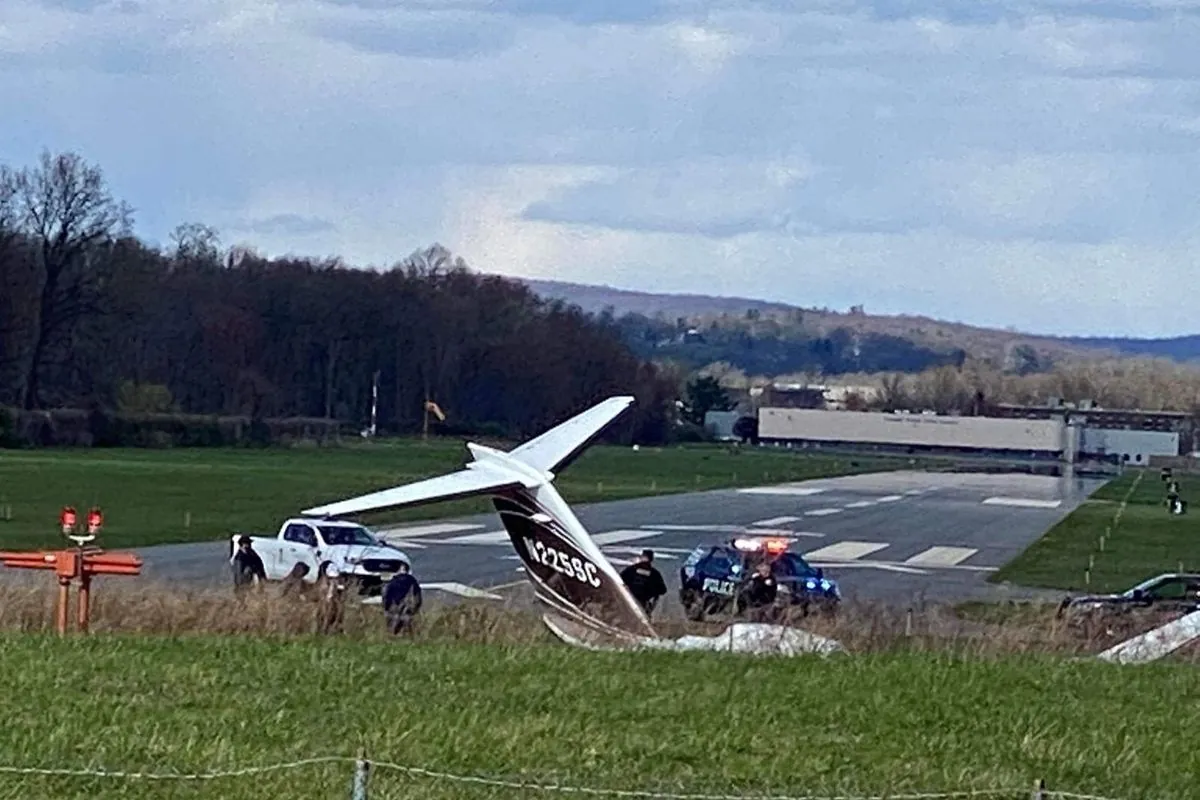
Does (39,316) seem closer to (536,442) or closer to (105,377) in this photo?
(105,377)

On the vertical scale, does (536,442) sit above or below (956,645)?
above

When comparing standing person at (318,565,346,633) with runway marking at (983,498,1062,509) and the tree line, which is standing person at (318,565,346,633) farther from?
the tree line

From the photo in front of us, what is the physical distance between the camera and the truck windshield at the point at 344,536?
42.4 metres

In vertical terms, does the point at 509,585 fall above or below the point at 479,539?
above

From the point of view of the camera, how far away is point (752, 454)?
16875 cm

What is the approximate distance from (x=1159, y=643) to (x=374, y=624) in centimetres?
836

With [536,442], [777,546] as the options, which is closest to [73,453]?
[777,546]

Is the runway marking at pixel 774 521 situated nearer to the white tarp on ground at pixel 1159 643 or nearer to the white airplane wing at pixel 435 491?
the white airplane wing at pixel 435 491

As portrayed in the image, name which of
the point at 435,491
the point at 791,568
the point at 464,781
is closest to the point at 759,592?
the point at 791,568

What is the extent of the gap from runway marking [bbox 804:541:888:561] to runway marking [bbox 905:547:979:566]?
4.53ft

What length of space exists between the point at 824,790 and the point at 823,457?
6497 inches

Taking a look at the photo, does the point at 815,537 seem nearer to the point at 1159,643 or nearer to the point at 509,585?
the point at 509,585

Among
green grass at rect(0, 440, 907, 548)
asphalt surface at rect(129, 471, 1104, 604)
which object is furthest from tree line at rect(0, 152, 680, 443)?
asphalt surface at rect(129, 471, 1104, 604)

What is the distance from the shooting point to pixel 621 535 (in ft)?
202
